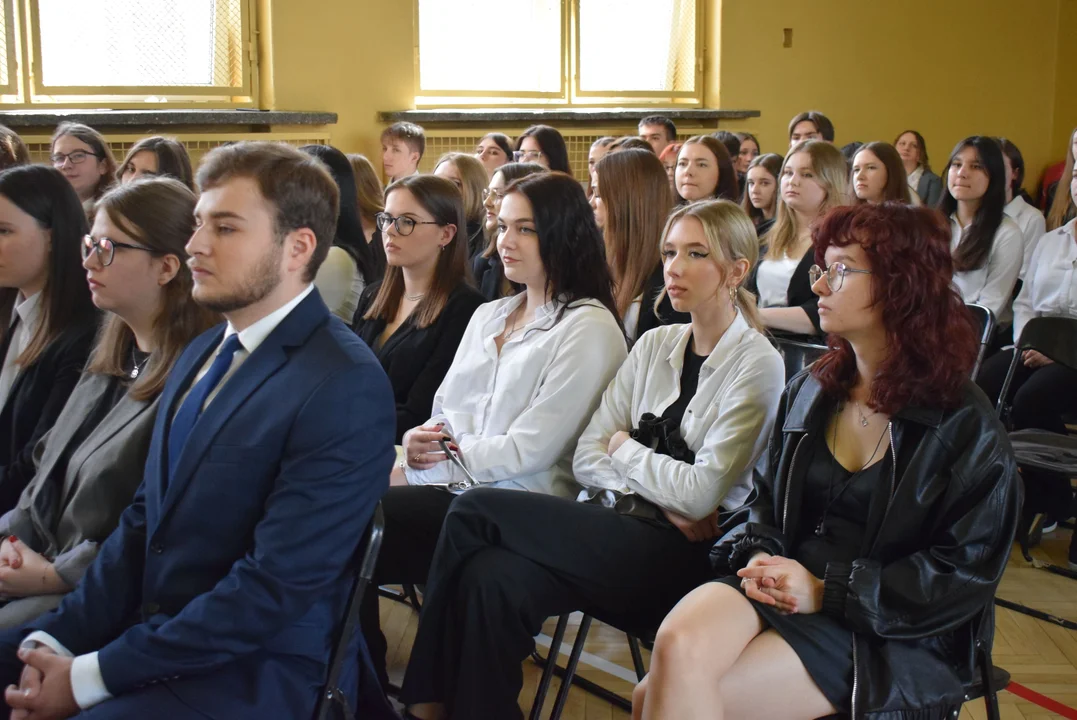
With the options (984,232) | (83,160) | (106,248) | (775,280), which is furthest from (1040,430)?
(83,160)

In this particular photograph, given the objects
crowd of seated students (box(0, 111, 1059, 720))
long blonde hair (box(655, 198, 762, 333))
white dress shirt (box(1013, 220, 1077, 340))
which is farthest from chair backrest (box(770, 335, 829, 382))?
white dress shirt (box(1013, 220, 1077, 340))

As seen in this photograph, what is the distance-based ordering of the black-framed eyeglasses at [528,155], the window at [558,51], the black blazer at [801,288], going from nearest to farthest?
1. the black blazer at [801,288]
2. the black-framed eyeglasses at [528,155]
3. the window at [558,51]

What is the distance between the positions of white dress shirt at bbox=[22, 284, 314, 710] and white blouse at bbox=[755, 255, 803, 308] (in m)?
2.66

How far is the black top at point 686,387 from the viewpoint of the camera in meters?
2.52

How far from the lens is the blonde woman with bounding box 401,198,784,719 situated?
7.13ft

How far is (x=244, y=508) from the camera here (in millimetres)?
1716

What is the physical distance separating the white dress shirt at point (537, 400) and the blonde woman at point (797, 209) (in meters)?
1.54

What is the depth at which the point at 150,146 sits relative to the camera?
4.62m

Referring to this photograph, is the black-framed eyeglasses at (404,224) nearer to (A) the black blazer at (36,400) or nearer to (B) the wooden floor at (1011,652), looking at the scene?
(A) the black blazer at (36,400)

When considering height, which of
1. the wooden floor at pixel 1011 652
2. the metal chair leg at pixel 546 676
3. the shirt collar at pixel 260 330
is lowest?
the wooden floor at pixel 1011 652

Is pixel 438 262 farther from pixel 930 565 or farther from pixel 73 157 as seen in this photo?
pixel 73 157

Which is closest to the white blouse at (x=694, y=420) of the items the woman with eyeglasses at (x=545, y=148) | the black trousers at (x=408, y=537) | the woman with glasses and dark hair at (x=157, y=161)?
the black trousers at (x=408, y=537)

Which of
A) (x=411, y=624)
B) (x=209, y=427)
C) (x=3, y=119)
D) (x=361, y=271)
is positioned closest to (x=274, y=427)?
(x=209, y=427)

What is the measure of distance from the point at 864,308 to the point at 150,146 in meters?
3.57
